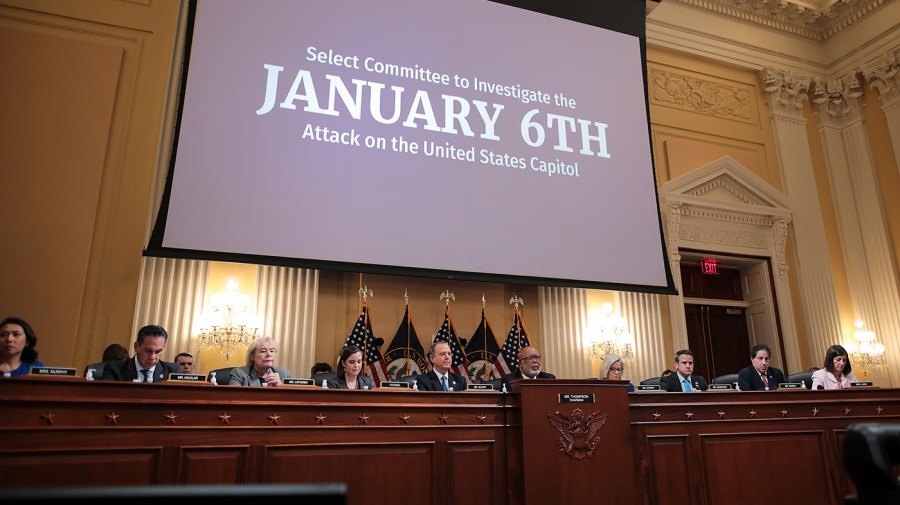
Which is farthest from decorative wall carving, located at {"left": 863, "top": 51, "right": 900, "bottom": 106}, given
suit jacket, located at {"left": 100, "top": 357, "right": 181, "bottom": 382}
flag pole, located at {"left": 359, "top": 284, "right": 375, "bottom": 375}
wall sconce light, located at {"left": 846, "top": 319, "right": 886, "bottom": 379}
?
suit jacket, located at {"left": 100, "top": 357, "right": 181, "bottom": 382}

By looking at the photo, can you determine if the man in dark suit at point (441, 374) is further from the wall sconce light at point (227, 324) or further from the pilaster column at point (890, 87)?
the pilaster column at point (890, 87)

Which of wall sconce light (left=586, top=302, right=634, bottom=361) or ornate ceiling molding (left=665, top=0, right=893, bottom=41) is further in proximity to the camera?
ornate ceiling molding (left=665, top=0, right=893, bottom=41)

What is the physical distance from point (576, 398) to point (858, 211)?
22.7 feet

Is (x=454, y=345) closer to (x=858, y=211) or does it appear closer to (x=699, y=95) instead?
(x=699, y=95)

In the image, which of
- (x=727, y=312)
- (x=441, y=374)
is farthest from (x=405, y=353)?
(x=727, y=312)

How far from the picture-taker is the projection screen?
4.90 m

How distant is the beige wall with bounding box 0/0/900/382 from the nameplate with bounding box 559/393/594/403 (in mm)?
2714

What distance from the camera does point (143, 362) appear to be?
3.67 metres

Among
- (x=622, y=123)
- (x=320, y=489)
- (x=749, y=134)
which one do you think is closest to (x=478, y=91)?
(x=622, y=123)

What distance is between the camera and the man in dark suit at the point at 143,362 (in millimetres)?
3623

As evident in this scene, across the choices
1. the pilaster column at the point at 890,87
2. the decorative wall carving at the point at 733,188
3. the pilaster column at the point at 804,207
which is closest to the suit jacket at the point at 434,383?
the decorative wall carving at the point at 733,188

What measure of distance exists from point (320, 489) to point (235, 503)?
116 mm

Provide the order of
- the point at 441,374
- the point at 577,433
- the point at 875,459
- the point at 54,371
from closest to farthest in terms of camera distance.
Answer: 1. the point at 875,459
2. the point at 54,371
3. the point at 577,433
4. the point at 441,374

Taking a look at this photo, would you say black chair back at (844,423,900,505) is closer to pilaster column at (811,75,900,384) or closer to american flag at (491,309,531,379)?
american flag at (491,309,531,379)
